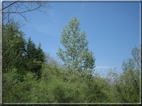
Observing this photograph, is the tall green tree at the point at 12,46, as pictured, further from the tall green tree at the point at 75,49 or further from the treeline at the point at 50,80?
the tall green tree at the point at 75,49

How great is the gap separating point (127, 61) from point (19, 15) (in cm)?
178

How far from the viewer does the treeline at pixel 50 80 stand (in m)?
3.50

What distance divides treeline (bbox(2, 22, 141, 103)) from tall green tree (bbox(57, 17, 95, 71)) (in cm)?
5

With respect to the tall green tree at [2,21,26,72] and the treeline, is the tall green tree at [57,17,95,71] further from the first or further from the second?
the tall green tree at [2,21,26,72]

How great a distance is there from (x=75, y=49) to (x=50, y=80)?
0.79 metres

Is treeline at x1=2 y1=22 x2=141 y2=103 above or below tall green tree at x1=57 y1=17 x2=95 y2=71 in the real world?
below

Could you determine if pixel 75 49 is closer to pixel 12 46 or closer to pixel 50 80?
pixel 50 80

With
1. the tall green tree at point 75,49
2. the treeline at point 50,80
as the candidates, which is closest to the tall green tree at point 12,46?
the treeline at point 50,80

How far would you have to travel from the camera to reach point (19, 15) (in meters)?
3.17

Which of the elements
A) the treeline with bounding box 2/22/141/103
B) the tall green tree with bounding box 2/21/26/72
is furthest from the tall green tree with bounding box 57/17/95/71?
the tall green tree with bounding box 2/21/26/72

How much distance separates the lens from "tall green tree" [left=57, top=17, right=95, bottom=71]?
330cm

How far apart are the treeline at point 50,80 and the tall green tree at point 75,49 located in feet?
0.16

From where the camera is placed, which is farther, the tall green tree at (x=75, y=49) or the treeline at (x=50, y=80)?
the treeline at (x=50, y=80)

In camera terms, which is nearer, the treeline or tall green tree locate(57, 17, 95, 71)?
tall green tree locate(57, 17, 95, 71)
